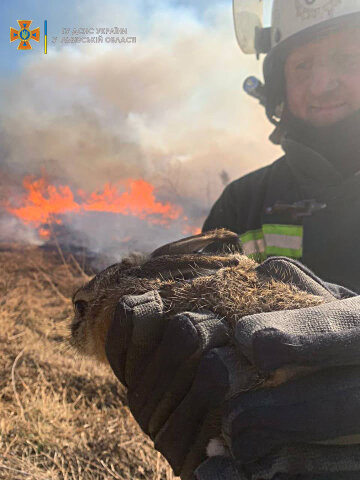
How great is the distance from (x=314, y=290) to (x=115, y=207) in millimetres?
8882

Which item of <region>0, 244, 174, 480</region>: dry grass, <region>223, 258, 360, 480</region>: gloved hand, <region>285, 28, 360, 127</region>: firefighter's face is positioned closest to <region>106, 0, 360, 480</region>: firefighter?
<region>223, 258, 360, 480</region>: gloved hand

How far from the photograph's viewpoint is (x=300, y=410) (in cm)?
80

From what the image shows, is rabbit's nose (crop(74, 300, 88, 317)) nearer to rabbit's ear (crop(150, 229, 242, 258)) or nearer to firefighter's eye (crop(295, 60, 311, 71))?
rabbit's ear (crop(150, 229, 242, 258))

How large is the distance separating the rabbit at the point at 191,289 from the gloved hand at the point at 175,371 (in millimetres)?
46

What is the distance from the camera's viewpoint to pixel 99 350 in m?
1.25

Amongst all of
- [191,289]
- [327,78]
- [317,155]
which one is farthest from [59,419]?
[327,78]

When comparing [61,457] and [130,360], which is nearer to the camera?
[130,360]

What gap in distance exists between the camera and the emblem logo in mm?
2365

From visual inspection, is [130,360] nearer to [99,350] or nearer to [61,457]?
[99,350]

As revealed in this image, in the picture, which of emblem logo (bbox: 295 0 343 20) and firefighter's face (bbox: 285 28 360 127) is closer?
firefighter's face (bbox: 285 28 360 127)

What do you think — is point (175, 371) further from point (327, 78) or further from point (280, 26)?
point (280, 26)

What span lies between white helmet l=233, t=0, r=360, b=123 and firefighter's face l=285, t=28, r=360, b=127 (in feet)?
0.30

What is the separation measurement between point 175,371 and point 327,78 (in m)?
1.92

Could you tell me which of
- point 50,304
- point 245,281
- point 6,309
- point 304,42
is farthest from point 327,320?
point 50,304
